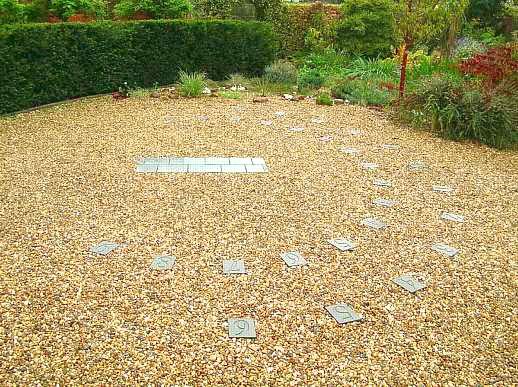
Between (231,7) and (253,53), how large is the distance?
82.6 inches

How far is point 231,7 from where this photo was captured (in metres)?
10.9

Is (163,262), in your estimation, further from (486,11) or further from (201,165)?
(486,11)

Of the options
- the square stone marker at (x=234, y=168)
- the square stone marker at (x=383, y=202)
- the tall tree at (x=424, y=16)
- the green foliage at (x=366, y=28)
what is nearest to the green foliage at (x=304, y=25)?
the green foliage at (x=366, y=28)

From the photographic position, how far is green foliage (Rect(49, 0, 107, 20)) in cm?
784

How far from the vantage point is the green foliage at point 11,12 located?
6746mm

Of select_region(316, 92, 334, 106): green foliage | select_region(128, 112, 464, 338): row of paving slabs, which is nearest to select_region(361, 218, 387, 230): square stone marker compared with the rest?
select_region(128, 112, 464, 338): row of paving slabs

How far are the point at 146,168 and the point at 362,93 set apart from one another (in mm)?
4884

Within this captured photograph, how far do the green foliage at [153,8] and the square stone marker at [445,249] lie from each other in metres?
7.61

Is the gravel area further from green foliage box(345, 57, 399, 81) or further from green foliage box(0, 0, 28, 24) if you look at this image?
green foliage box(345, 57, 399, 81)

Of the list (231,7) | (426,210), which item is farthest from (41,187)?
(231,7)

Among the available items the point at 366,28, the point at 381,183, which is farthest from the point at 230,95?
the point at 366,28

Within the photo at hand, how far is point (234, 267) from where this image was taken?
3102 mm

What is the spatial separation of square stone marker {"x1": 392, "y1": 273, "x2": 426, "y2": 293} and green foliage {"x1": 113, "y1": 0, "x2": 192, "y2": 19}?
25.8ft

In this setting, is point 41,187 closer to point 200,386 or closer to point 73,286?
point 73,286
